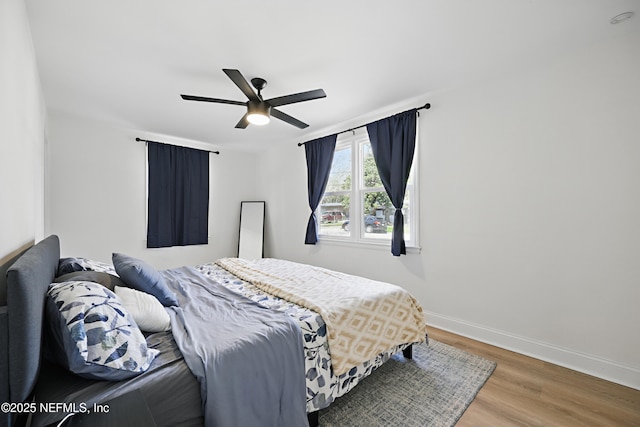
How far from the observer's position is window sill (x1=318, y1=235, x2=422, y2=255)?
309 cm

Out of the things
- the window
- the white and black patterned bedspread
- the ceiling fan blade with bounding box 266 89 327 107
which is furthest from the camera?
the window

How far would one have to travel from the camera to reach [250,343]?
134 centimetres

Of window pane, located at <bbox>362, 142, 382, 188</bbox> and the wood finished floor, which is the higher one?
window pane, located at <bbox>362, 142, 382, 188</bbox>

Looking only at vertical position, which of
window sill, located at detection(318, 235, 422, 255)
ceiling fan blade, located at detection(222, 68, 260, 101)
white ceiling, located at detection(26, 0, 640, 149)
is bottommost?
window sill, located at detection(318, 235, 422, 255)

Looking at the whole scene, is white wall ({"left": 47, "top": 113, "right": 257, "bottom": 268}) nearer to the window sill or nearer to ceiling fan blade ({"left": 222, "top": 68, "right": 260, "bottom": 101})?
the window sill

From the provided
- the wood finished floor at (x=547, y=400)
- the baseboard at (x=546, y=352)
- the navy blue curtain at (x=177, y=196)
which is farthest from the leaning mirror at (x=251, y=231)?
the wood finished floor at (x=547, y=400)

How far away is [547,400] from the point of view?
5.76ft

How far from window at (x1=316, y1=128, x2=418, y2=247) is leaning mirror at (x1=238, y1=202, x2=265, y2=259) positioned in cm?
139

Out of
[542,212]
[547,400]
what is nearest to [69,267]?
[547,400]

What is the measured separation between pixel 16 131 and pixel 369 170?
3212 mm

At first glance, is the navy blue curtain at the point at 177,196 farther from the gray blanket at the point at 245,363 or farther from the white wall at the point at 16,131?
the gray blanket at the point at 245,363

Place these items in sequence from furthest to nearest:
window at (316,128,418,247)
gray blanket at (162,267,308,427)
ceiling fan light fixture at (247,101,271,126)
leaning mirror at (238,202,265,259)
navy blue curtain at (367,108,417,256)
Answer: leaning mirror at (238,202,265,259) → window at (316,128,418,247) → navy blue curtain at (367,108,417,256) → ceiling fan light fixture at (247,101,271,126) → gray blanket at (162,267,308,427)

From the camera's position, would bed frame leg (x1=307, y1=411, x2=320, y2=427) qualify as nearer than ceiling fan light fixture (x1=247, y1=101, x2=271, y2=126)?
Yes

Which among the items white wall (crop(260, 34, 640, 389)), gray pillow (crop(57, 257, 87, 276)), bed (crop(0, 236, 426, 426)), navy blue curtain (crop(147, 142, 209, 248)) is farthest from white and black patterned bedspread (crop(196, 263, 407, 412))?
navy blue curtain (crop(147, 142, 209, 248))
